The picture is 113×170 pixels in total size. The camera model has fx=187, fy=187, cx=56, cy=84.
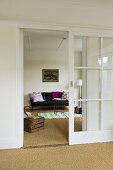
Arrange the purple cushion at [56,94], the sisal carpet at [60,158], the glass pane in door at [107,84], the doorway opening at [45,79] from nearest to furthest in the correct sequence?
1. the sisal carpet at [60,158]
2. the glass pane in door at [107,84]
3. the doorway opening at [45,79]
4. the purple cushion at [56,94]

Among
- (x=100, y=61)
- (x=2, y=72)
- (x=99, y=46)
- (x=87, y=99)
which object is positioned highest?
(x=99, y=46)

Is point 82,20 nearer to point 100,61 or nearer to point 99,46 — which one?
point 99,46

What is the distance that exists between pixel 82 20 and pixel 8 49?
4.80 ft

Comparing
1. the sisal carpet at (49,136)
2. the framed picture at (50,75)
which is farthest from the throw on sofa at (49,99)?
the sisal carpet at (49,136)

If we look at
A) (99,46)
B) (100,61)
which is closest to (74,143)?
(100,61)

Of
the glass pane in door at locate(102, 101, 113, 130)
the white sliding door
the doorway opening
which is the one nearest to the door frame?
the white sliding door

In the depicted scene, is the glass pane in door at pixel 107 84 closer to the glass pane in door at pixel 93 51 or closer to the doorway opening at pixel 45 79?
the glass pane in door at pixel 93 51

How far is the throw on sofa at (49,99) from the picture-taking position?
7.75 meters

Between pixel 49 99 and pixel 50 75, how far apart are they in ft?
3.66

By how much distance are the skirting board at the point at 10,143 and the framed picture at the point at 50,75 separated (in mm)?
5343

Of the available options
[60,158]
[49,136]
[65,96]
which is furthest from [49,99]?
[60,158]

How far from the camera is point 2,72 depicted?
10.6 feet

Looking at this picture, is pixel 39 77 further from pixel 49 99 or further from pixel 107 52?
pixel 107 52

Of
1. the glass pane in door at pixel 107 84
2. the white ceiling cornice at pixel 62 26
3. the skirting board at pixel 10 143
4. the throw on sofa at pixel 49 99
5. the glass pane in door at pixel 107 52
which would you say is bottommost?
the skirting board at pixel 10 143
